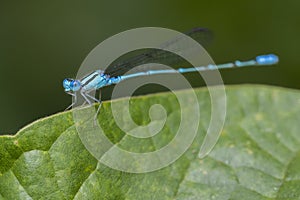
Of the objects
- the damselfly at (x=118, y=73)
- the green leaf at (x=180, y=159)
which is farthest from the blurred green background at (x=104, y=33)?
the green leaf at (x=180, y=159)

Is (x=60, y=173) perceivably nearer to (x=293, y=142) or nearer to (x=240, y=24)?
(x=293, y=142)

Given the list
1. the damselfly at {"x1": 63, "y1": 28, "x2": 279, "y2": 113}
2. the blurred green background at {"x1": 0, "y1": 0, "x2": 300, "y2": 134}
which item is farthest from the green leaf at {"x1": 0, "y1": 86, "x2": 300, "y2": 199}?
the blurred green background at {"x1": 0, "y1": 0, "x2": 300, "y2": 134}

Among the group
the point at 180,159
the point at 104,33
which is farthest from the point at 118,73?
the point at 104,33

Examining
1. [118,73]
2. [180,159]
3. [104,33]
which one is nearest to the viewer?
[180,159]

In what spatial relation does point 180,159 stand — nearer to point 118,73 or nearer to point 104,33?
point 118,73

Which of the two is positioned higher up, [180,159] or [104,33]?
[180,159]

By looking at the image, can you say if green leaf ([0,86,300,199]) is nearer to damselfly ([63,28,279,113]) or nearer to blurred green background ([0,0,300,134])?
damselfly ([63,28,279,113])

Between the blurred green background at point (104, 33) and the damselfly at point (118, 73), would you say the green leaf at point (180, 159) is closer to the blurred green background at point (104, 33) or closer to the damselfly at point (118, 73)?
the damselfly at point (118, 73)
